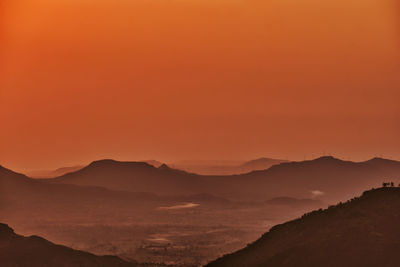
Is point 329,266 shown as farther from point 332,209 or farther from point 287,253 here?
point 332,209

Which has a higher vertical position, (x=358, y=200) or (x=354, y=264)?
(x=358, y=200)

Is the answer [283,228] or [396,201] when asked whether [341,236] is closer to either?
[396,201]

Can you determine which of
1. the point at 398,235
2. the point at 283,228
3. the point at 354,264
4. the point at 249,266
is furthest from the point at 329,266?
the point at 283,228

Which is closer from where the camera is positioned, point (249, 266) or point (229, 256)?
point (249, 266)

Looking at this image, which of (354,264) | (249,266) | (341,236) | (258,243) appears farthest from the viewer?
(258,243)

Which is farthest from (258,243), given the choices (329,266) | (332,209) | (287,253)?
(329,266)

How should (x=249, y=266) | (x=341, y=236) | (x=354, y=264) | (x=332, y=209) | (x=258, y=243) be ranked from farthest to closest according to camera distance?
(x=258, y=243)
(x=332, y=209)
(x=249, y=266)
(x=341, y=236)
(x=354, y=264)
